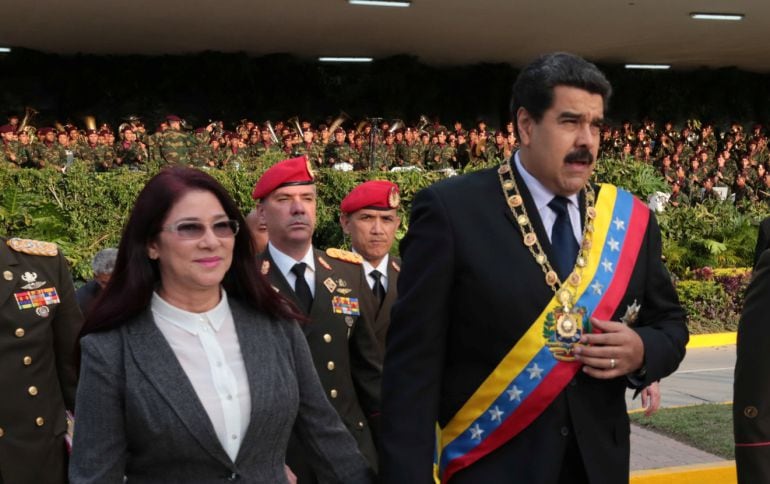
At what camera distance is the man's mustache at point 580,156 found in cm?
267

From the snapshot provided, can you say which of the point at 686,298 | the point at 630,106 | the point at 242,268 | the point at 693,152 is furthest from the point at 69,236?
the point at 630,106

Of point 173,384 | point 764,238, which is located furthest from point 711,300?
point 173,384

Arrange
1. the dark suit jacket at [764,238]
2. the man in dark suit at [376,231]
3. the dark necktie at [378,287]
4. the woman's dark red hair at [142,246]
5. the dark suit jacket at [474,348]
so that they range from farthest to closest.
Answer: the man in dark suit at [376,231]
the dark necktie at [378,287]
the dark suit jacket at [764,238]
the dark suit jacket at [474,348]
the woman's dark red hair at [142,246]

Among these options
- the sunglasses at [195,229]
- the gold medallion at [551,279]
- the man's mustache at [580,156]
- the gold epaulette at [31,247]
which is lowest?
the gold epaulette at [31,247]

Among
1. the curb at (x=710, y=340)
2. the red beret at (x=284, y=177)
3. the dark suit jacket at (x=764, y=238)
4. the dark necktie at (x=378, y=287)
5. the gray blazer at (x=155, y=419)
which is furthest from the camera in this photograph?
the curb at (x=710, y=340)

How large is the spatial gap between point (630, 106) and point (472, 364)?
2446cm

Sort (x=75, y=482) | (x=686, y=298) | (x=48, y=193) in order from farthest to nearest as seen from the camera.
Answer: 1. (x=686, y=298)
2. (x=48, y=193)
3. (x=75, y=482)

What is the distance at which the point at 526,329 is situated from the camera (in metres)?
2.69

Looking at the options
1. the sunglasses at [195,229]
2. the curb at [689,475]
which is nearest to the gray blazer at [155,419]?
the sunglasses at [195,229]

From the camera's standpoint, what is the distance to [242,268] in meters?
2.78

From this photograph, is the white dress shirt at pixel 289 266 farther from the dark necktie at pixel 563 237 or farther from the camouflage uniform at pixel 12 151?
the camouflage uniform at pixel 12 151

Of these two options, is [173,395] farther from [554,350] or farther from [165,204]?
[554,350]

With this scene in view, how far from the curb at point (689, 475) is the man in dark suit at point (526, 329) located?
3.36 meters

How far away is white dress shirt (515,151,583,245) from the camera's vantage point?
2.82 meters
